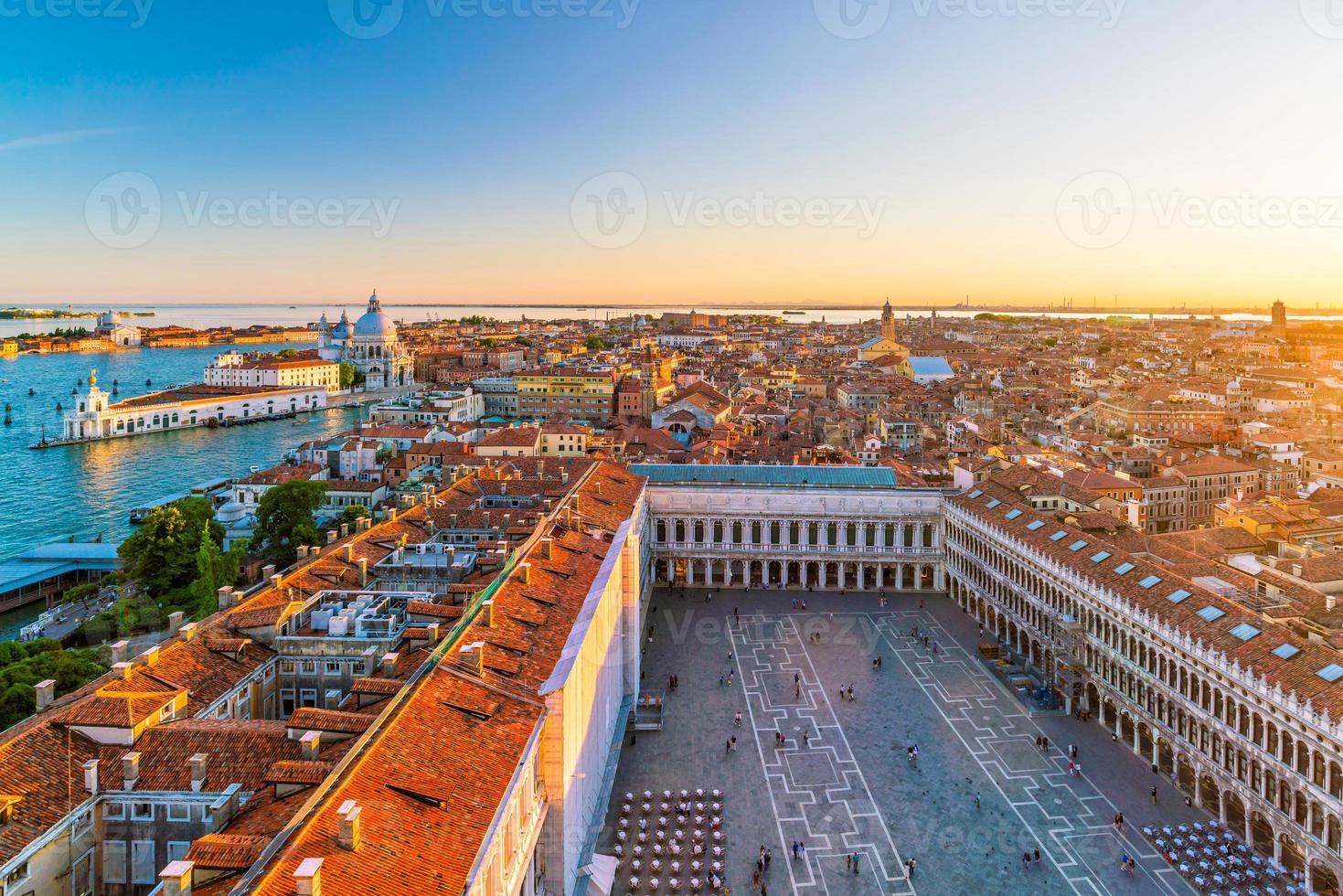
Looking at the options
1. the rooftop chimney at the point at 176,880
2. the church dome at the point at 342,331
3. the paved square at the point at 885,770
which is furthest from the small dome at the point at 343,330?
the rooftop chimney at the point at 176,880

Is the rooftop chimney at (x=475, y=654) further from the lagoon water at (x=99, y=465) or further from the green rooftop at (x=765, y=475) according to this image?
the lagoon water at (x=99, y=465)

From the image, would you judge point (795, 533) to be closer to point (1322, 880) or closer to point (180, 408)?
point (1322, 880)

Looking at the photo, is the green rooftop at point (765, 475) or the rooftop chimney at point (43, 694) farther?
the green rooftop at point (765, 475)

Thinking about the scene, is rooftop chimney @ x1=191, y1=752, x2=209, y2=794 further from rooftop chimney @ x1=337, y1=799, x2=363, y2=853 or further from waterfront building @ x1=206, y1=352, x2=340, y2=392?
waterfront building @ x1=206, y1=352, x2=340, y2=392

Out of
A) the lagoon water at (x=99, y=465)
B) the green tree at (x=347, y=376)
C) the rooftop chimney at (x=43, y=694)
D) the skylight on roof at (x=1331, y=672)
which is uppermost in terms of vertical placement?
the green tree at (x=347, y=376)

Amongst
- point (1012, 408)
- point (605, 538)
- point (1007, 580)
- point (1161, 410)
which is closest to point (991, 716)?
point (1007, 580)

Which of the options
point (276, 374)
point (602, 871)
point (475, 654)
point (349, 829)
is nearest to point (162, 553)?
point (475, 654)
